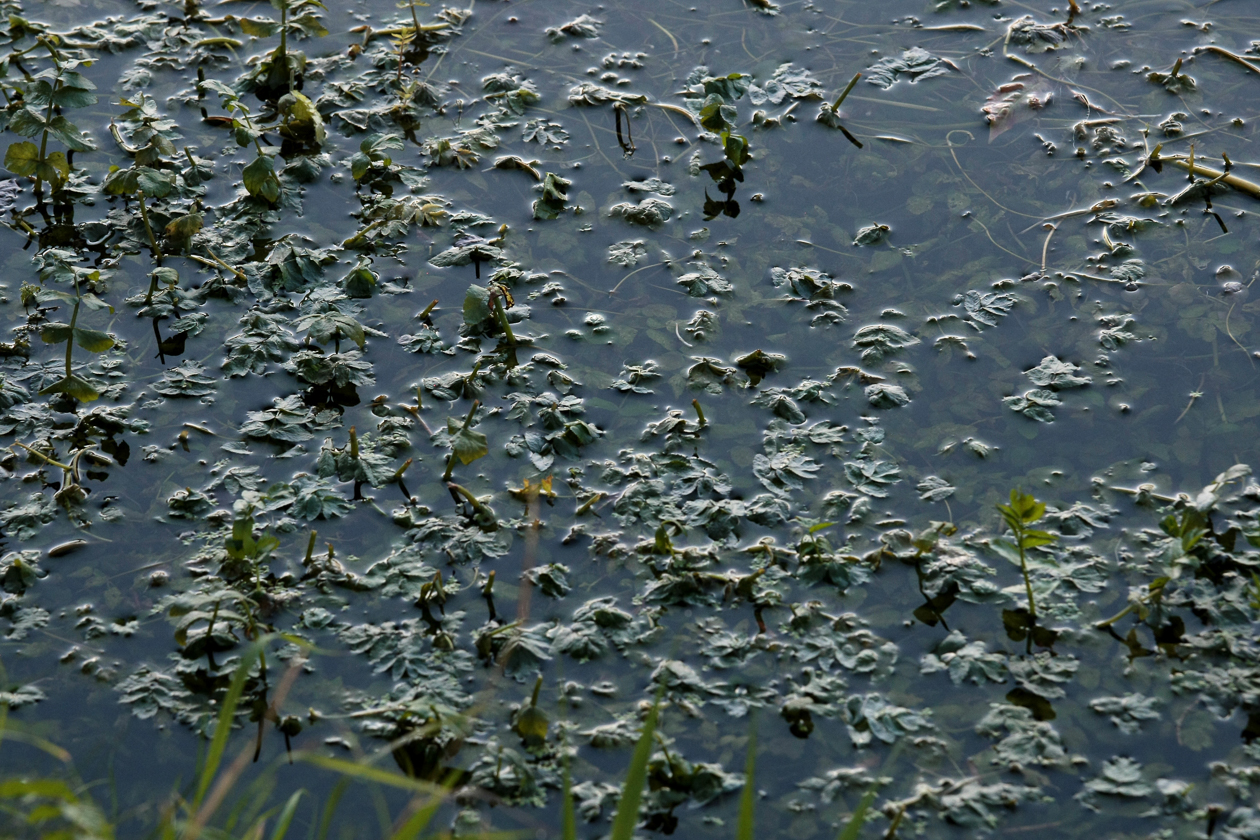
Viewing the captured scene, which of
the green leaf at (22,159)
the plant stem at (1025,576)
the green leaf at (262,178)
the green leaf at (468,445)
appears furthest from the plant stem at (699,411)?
the green leaf at (22,159)

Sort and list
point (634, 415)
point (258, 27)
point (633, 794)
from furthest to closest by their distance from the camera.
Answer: point (258, 27)
point (634, 415)
point (633, 794)

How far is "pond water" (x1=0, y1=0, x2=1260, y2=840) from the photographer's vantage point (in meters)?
2.45

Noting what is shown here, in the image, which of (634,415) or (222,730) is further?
(634,415)

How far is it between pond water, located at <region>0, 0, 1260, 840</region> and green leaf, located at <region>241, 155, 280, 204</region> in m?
0.01

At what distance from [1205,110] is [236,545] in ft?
11.1

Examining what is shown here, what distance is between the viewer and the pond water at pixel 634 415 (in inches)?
96.6

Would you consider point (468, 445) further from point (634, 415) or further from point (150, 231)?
point (150, 231)

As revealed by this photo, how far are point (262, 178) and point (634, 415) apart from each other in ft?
4.91

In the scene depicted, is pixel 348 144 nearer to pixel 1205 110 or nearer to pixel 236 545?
pixel 236 545

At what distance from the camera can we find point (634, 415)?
316 cm

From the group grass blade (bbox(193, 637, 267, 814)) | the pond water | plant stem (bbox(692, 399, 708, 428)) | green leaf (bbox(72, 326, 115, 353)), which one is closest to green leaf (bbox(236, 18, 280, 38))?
the pond water

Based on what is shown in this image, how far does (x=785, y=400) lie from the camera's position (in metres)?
3.13

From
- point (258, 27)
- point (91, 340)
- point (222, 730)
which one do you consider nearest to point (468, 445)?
point (222, 730)

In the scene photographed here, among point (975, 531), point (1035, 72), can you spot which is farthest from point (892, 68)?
point (975, 531)
